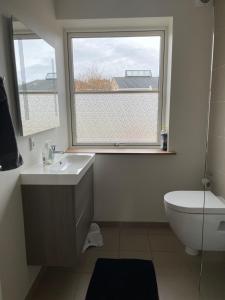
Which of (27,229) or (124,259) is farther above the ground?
(27,229)

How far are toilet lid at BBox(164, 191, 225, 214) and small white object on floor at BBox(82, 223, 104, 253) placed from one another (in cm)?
84

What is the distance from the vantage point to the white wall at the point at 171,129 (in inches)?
86.1

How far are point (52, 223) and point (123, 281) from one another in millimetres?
750

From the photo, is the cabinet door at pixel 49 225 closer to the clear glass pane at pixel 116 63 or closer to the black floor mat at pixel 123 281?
the black floor mat at pixel 123 281

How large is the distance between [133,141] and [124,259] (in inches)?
49.6

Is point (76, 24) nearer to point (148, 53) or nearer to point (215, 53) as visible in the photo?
point (148, 53)

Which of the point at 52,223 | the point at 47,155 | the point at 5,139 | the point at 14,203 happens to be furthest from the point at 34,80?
the point at 52,223

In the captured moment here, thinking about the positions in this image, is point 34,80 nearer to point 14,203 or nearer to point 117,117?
point 14,203

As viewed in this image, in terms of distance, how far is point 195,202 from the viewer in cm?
186

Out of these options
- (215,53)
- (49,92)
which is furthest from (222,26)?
(49,92)

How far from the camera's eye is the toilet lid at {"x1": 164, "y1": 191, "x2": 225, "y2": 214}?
1752mm

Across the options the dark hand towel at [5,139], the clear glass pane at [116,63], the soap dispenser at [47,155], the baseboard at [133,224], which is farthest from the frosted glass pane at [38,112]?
the baseboard at [133,224]

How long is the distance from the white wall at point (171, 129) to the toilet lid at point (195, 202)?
446mm

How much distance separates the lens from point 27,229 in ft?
5.22
